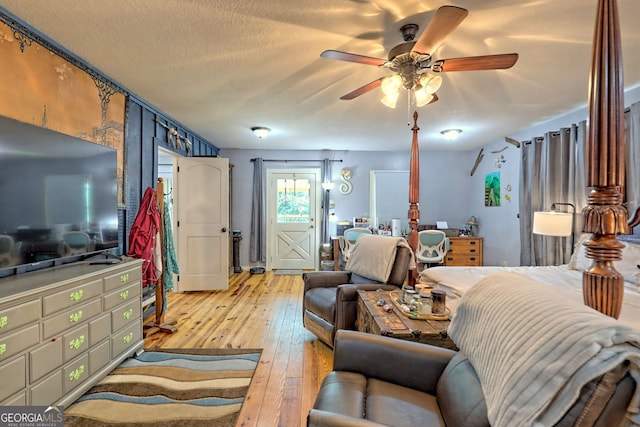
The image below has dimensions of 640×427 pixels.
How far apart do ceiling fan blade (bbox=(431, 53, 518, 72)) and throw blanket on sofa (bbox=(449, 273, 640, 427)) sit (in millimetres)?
1320

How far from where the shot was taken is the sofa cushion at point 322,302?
254cm

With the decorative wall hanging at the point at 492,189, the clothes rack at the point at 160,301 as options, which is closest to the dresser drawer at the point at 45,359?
the clothes rack at the point at 160,301

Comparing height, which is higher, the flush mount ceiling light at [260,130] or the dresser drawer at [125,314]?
the flush mount ceiling light at [260,130]

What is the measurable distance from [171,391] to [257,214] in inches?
155

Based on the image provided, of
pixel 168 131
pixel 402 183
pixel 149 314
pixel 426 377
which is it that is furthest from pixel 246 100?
pixel 402 183

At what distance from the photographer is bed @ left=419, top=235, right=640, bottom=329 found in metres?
2.07

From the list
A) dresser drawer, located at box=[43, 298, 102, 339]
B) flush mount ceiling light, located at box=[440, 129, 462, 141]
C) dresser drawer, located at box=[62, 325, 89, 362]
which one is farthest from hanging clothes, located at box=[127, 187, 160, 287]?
flush mount ceiling light, located at box=[440, 129, 462, 141]

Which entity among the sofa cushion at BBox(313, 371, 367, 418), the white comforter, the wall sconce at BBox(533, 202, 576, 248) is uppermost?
the wall sconce at BBox(533, 202, 576, 248)

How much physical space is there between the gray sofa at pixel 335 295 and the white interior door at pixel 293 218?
2.85 m

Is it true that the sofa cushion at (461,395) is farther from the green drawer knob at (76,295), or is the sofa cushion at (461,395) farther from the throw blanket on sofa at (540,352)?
the green drawer knob at (76,295)

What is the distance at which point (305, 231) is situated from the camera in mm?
5910

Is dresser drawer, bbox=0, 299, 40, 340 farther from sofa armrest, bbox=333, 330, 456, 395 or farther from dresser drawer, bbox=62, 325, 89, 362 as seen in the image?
sofa armrest, bbox=333, 330, 456, 395

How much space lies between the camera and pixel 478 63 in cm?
179

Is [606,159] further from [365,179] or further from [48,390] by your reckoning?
[365,179]
